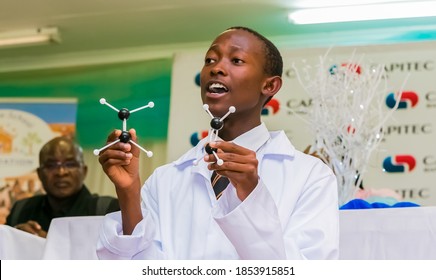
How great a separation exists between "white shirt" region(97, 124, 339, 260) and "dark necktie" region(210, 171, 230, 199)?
16 mm

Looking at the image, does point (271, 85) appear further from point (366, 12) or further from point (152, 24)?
point (152, 24)

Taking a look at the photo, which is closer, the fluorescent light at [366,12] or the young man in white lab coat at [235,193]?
the young man in white lab coat at [235,193]

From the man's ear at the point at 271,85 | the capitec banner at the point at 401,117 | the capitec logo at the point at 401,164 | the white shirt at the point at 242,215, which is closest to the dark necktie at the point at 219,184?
the white shirt at the point at 242,215

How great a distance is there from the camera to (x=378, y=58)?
207 inches

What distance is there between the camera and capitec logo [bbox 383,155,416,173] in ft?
16.7

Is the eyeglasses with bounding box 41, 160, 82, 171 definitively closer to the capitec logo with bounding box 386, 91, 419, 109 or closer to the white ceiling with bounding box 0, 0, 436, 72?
the white ceiling with bounding box 0, 0, 436, 72

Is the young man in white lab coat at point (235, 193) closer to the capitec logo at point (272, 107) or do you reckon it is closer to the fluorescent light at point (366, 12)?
the capitec logo at point (272, 107)

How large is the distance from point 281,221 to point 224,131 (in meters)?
0.33

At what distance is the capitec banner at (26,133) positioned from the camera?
6375 millimetres

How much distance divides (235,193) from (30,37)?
18.5ft

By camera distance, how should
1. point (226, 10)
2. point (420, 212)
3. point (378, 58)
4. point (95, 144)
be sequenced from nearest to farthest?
point (420, 212), point (378, 58), point (226, 10), point (95, 144)

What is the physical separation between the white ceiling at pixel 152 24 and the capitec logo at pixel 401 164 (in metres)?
1.58
